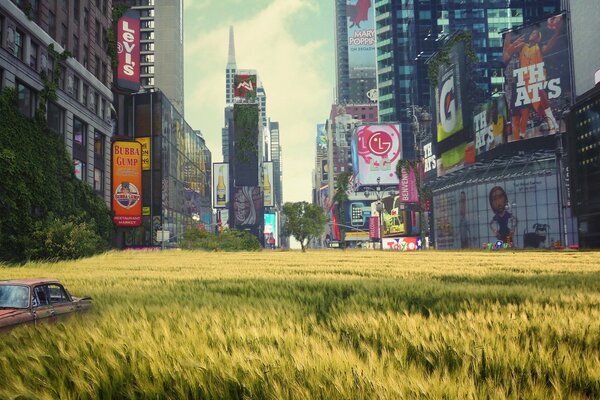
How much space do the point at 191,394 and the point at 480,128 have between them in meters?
107

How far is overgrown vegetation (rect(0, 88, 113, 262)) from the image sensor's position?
37000mm

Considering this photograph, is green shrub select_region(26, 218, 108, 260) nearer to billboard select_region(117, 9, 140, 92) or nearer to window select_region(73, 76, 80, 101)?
window select_region(73, 76, 80, 101)

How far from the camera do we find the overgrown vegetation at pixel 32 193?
3700 cm

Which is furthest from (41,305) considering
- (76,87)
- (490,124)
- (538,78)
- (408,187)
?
(408,187)

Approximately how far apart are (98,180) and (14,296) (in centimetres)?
5984

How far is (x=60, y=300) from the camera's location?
9.82 metres

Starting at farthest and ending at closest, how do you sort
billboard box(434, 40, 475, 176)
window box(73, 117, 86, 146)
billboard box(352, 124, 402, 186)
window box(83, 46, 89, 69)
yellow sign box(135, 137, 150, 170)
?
1. billboard box(352, 124, 402, 186)
2. billboard box(434, 40, 475, 176)
3. yellow sign box(135, 137, 150, 170)
4. window box(83, 46, 89, 69)
5. window box(73, 117, 86, 146)

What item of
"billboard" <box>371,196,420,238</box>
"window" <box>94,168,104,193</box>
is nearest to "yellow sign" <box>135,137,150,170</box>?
"window" <box>94,168,104,193</box>

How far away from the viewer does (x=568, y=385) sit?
11.7 feet

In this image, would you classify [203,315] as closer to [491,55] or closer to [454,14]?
[491,55]

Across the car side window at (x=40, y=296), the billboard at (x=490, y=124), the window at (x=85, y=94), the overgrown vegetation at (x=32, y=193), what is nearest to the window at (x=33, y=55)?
the overgrown vegetation at (x=32, y=193)

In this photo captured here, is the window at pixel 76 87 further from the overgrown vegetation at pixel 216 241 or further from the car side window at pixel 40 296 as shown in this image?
the car side window at pixel 40 296

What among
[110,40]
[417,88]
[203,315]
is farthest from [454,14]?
[203,315]

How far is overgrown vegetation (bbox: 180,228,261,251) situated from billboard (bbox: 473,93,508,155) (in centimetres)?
4556
